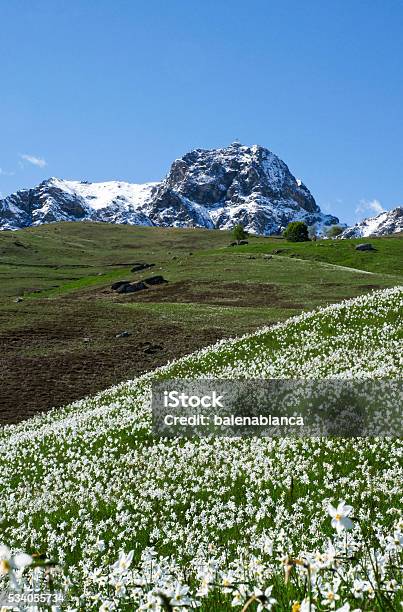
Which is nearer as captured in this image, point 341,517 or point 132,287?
point 341,517

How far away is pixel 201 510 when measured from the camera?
11.8 m

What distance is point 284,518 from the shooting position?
1009 cm

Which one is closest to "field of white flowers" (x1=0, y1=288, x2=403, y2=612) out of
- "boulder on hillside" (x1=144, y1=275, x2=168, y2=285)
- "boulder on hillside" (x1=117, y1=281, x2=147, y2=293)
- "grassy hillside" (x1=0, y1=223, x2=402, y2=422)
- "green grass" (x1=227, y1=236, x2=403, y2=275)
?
"grassy hillside" (x1=0, y1=223, x2=402, y2=422)

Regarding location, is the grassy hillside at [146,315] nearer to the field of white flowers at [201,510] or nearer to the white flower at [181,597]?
the field of white flowers at [201,510]

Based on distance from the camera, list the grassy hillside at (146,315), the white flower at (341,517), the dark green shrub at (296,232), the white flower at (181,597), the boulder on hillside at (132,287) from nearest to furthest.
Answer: the white flower at (341,517)
the white flower at (181,597)
the grassy hillside at (146,315)
the boulder on hillside at (132,287)
the dark green shrub at (296,232)

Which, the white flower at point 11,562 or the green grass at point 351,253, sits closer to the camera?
the white flower at point 11,562

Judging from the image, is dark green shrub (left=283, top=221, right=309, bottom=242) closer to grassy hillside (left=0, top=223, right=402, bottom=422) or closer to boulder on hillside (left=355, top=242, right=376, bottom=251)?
boulder on hillside (left=355, top=242, right=376, bottom=251)

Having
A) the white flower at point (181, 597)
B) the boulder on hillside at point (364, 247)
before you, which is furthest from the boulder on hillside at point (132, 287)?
the white flower at point (181, 597)

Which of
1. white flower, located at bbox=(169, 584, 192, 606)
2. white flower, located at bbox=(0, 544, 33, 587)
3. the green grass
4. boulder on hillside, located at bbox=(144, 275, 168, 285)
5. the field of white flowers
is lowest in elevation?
the field of white flowers

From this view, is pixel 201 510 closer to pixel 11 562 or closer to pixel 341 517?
pixel 341 517

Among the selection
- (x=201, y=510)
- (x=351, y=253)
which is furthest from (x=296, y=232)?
(x=201, y=510)

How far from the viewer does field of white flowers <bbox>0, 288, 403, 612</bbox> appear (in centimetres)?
455

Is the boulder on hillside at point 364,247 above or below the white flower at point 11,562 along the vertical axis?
above

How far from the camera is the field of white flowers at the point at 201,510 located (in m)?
4.55
